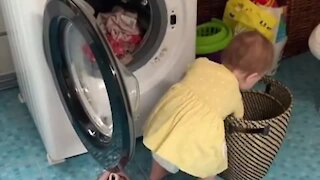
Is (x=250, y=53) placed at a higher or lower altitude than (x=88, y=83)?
higher

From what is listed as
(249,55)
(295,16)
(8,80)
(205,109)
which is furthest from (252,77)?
(8,80)

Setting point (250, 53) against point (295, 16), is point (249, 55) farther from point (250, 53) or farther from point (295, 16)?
point (295, 16)

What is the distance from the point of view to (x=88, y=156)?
1.78 meters

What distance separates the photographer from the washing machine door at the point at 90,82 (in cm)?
123

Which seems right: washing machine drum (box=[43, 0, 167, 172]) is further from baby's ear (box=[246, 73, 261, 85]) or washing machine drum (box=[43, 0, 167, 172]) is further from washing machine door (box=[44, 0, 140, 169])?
baby's ear (box=[246, 73, 261, 85])

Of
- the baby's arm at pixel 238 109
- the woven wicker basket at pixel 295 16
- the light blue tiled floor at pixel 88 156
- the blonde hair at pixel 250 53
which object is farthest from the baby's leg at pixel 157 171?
the woven wicker basket at pixel 295 16

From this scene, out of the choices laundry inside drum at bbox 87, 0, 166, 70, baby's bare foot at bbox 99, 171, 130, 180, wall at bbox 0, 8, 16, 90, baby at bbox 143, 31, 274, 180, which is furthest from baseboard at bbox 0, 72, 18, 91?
baby at bbox 143, 31, 274, 180

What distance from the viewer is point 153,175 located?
162 centimetres

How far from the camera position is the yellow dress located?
1.41 metres

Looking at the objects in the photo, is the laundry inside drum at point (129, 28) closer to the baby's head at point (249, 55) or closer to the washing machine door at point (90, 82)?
the washing machine door at point (90, 82)

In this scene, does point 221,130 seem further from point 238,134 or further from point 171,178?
point 171,178

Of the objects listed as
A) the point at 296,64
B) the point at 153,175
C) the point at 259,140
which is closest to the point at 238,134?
the point at 259,140

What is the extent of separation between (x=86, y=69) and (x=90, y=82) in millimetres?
42

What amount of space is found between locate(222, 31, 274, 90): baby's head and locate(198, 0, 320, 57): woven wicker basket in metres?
0.62
